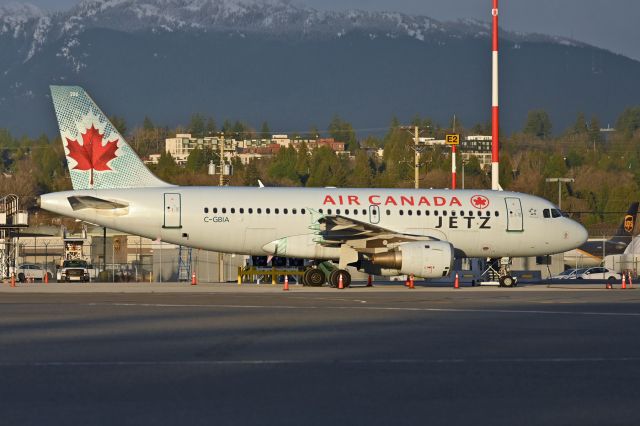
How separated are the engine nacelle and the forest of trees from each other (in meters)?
65.5

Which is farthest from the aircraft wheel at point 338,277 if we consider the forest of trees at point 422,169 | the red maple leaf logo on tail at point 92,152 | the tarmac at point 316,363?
the forest of trees at point 422,169

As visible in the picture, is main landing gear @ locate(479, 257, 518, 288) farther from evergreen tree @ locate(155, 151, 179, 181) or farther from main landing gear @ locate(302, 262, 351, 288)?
evergreen tree @ locate(155, 151, 179, 181)

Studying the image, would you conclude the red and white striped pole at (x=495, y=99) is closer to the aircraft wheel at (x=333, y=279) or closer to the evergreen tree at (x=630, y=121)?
the aircraft wheel at (x=333, y=279)

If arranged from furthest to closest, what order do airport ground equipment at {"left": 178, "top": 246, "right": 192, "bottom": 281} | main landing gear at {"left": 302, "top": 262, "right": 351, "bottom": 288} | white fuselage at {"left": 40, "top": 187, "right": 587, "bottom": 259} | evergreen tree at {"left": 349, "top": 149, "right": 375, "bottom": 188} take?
evergreen tree at {"left": 349, "top": 149, "right": 375, "bottom": 188}, airport ground equipment at {"left": 178, "top": 246, "right": 192, "bottom": 281}, main landing gear at {"left": 302, "top": 262, "right": 351, "bottom": 288}, white fuselage at {"left": 40, "top": 187, "right": 587, "bottom": 259}

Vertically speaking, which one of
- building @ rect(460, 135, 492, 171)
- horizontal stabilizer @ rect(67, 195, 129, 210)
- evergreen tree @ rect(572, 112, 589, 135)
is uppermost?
evergreen tree @ rect(572, 112, 589, 135)

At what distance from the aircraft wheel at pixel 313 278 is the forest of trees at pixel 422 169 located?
63.1 metres

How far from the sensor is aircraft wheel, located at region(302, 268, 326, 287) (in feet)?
131

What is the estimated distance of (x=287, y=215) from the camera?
1543 inches

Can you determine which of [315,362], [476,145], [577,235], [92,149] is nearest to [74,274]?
[92,149]

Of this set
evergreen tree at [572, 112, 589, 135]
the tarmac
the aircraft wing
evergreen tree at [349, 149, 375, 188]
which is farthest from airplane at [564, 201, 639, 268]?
evergreen tree at [572, 112, 589, 135]

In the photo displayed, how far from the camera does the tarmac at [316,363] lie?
1248 centimetres

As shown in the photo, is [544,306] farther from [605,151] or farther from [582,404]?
[605,151]

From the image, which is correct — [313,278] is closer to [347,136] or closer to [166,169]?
[166,169]

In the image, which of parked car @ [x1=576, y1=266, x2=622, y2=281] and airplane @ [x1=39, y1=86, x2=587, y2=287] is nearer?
airplane @ [x1=39, y1=86, x2=587, y2=287]
